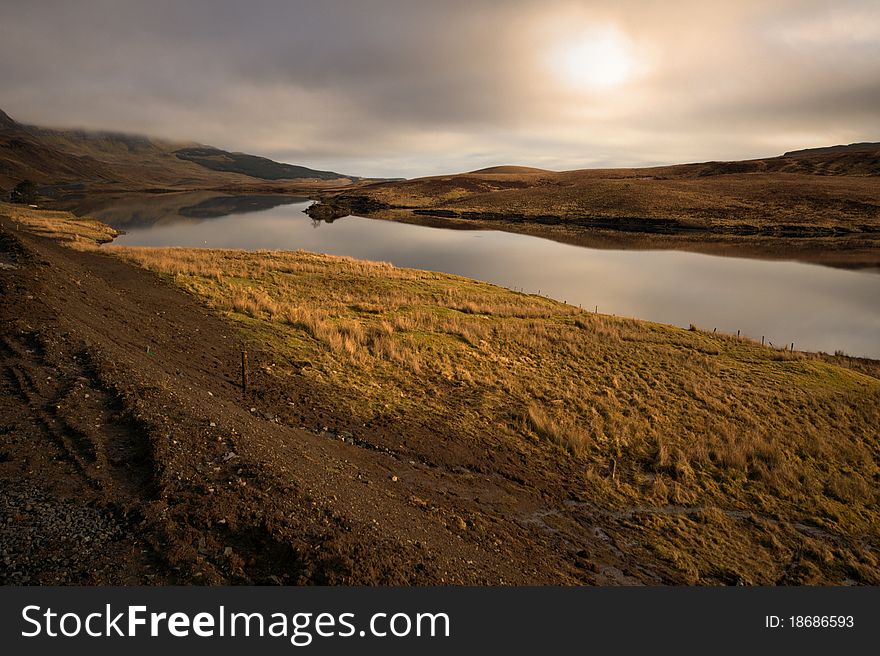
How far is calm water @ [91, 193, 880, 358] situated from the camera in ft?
103

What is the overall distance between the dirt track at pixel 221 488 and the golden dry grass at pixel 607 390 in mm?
2201

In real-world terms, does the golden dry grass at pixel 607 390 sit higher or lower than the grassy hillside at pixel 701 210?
lower

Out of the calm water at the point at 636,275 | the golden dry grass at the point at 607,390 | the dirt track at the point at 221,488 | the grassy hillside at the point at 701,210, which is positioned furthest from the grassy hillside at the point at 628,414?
the grassy hillside at the point at 701,210

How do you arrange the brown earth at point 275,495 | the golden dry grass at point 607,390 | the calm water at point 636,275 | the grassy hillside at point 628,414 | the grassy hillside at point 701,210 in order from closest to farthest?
the brown earth at point 275,495
the grassy hillside at point 628,414
the golden dry grass at point 607,390
the calm water at point 636,275
the grassy hillside at point 701,210

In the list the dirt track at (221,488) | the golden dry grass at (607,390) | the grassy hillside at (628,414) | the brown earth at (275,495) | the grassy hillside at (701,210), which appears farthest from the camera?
the grassy hillside at (701,210)

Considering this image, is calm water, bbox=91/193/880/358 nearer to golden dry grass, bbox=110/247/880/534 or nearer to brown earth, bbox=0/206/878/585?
golden dry grass, bbox=110/247/880/534

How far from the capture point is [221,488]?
670 centimetres

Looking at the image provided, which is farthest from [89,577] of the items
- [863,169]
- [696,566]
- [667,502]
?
[863,169]

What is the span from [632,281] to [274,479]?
42.4 m

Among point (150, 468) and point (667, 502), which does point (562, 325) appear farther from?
point (150, 468)

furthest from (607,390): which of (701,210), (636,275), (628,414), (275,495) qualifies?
(701,210)

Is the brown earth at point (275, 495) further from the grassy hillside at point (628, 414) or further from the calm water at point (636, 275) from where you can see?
the calm water at point (636, 275)

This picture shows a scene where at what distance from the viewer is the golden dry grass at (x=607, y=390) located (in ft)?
41.0

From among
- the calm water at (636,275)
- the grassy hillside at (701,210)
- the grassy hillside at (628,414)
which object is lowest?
the grassy hillside at (628,414)
